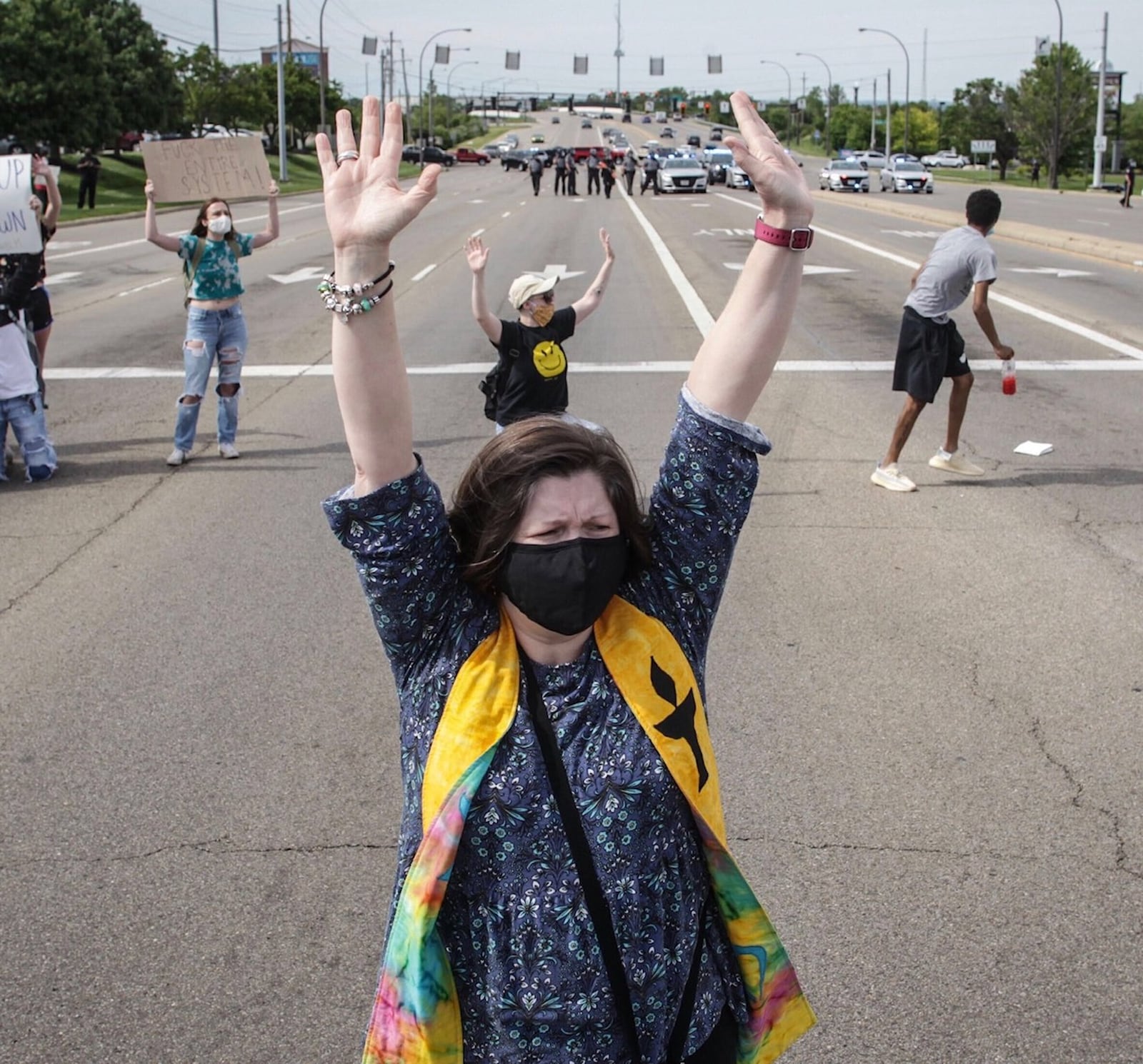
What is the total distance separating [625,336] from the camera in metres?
16.7

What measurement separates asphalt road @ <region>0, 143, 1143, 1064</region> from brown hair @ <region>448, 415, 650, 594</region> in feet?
5.68

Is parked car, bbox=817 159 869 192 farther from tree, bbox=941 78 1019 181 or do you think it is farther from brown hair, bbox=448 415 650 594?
brown hair, bbox=448 415 650 594

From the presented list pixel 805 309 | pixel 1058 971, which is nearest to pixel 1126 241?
pixel 805 309

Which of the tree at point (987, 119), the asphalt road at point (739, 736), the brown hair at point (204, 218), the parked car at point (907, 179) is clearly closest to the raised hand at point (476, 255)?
the asphalt road at point (739, 736)

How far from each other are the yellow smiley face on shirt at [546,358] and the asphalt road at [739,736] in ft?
4.97

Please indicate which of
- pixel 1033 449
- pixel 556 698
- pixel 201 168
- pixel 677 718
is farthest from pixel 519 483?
pixel 201 168

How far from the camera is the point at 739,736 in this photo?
17.5 feet

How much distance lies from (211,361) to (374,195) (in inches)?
331

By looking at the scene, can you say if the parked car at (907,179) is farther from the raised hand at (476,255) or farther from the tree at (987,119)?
the raised hand at (476,255)

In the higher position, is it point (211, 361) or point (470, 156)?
point (470, 156)

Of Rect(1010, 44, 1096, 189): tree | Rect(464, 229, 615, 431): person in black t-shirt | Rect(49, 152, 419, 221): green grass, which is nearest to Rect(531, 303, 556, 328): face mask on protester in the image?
Rect(464, 229, 615, 431): person in black t-shirt

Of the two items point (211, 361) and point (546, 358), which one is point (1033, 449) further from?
point (211, 361)

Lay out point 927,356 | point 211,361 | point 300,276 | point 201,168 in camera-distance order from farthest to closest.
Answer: point 300,276 → point 201,168 → point 211,361 → point 927,356

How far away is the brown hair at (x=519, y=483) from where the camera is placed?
226 centimetres
